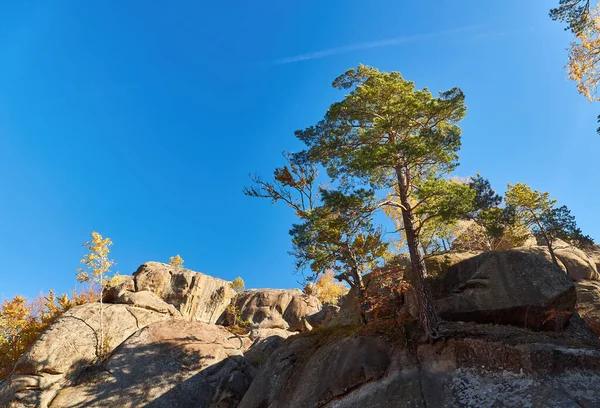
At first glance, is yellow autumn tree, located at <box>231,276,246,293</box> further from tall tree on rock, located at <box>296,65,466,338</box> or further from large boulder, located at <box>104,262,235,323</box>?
tall tree on rock, located at <box>296,65,466,338</box>

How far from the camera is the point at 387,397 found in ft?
30.8

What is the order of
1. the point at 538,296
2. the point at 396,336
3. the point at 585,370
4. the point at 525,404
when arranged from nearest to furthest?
the point at 525,404, the point at 585,370, the point at 396,336, the point at 538,296

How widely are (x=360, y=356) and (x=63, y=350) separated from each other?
16905 millimetres

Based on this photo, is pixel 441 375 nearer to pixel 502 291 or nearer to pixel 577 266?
pixel 502 291

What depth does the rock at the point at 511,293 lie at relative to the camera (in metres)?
12.7

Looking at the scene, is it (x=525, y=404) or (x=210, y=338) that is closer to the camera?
(x=525, y=404)

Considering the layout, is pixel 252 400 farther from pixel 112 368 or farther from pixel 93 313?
pixel 93 313

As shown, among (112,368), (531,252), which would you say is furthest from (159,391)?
(531,252)

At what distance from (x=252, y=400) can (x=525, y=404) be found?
9798mm

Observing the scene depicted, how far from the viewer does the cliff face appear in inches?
339

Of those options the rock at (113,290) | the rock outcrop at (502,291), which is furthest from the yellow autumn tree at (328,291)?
the rock outcrop at (502,291)

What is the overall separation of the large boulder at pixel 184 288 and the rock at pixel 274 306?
3.27m

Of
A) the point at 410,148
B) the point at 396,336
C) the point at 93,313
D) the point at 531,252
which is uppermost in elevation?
the point at 410,148

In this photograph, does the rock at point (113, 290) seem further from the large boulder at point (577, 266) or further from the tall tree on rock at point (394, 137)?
the large boulder at point (577, 266)
